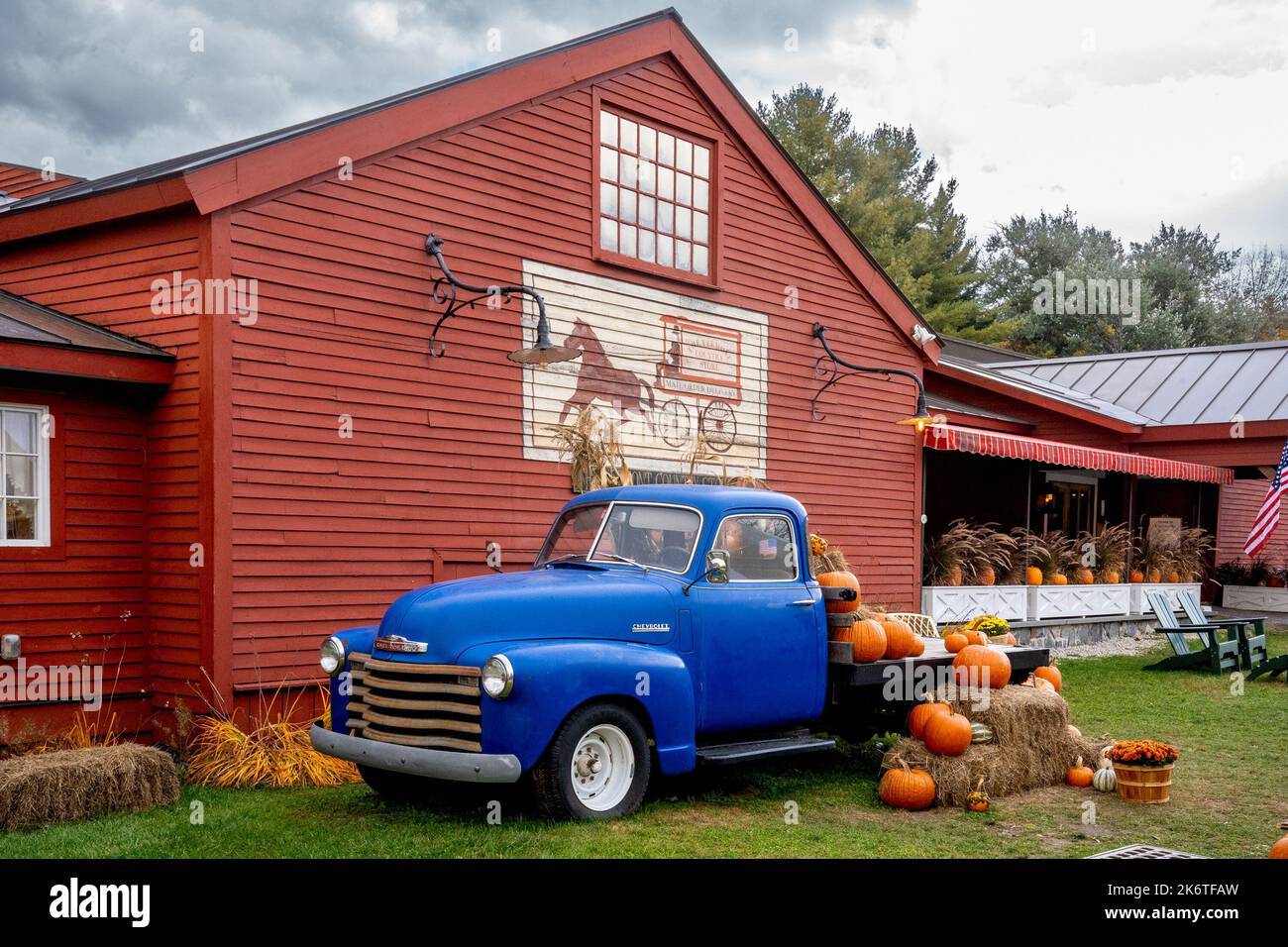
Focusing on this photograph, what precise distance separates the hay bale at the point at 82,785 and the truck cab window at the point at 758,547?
3633 millimetres

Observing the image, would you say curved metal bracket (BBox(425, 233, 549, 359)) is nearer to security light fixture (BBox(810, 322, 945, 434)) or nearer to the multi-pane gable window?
the multi-pane gable window

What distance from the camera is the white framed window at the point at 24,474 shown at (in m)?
8.28

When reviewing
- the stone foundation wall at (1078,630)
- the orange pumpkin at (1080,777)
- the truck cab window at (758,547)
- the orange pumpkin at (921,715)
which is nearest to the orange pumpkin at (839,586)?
the truck cab window at (758,547)

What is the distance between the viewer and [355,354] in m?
9.38

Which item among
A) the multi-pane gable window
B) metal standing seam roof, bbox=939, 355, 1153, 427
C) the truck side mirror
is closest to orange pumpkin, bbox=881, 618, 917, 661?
the truck side mirror

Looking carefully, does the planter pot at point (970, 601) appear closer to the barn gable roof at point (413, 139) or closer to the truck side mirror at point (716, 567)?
the barn gable roof at point (413, 139)

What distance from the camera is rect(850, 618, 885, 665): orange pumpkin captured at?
7711 millimetres

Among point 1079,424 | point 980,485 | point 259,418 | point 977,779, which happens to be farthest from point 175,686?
point 1079,424

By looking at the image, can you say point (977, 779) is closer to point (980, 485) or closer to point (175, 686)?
point (175, 686)

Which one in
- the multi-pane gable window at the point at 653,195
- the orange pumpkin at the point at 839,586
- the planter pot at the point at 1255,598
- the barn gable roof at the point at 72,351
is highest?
the multi-pane gable window at the point at 653,195

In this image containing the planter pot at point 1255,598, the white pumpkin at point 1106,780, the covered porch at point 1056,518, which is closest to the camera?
the white pumpkin at point 1106,780

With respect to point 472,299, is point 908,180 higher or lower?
higher

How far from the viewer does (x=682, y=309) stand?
1228 cm
